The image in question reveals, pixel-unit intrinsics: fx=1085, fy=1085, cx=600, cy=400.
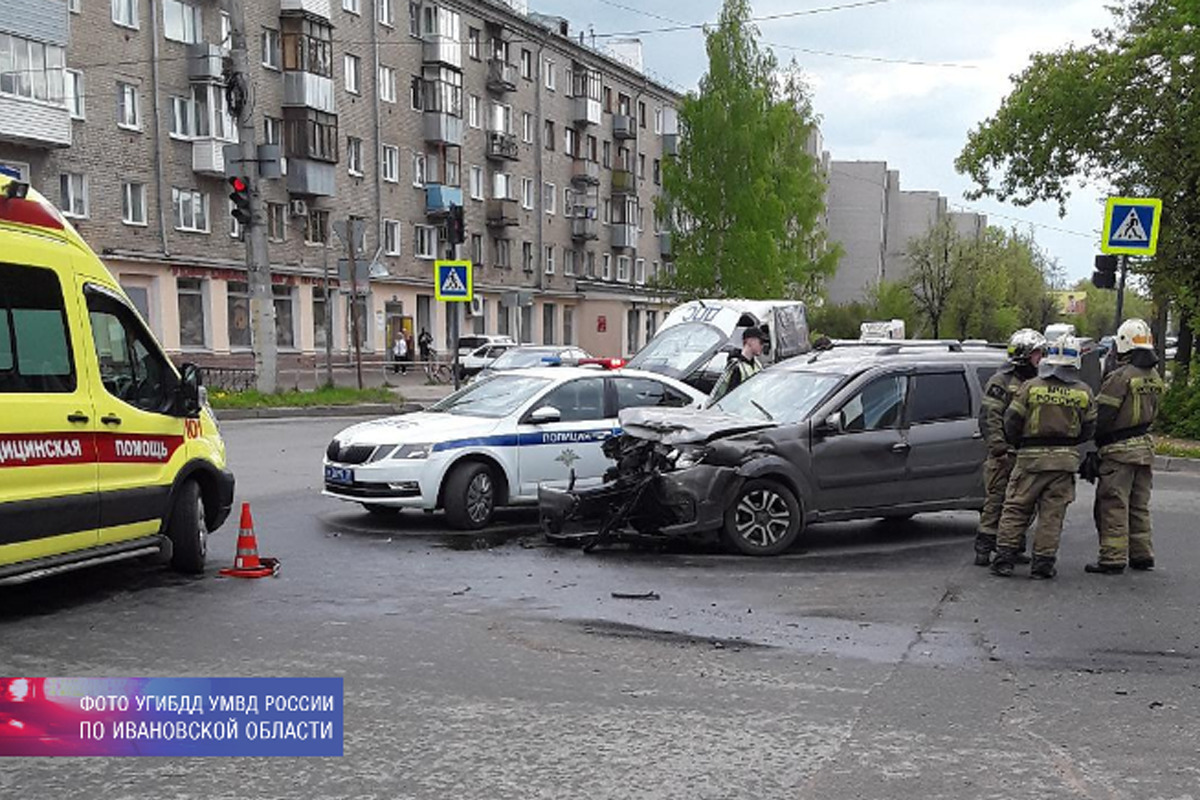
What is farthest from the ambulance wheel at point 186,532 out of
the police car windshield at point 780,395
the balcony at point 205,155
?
the balcony at point 205,155

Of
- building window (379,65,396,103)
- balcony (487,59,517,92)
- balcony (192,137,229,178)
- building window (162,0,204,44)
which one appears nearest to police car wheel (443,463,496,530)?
balcony (192,137,229,178)

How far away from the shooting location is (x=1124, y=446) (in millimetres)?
8141

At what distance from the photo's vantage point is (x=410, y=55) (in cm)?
4500

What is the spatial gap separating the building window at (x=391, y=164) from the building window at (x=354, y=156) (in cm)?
136

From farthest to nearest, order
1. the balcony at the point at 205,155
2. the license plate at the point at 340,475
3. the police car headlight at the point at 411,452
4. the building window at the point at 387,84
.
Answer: the building window at the point at 387,84
the balcony at the point at 205,155
the license plate at the point at 340,475
the police car headlight at the point at 411,452

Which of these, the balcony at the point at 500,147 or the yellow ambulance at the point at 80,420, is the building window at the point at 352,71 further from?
the yellow ambulance at the point at 80,420

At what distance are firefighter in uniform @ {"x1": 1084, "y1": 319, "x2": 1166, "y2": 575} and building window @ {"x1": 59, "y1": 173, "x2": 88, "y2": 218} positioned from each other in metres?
29.4

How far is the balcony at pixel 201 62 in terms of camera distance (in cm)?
3394

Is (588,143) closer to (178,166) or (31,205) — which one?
(178,166)

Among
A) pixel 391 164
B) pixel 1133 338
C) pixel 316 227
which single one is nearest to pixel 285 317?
pixel 316 227

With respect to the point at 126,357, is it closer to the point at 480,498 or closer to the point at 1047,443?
the point at 480,498

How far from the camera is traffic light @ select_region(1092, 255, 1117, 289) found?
53.3ft

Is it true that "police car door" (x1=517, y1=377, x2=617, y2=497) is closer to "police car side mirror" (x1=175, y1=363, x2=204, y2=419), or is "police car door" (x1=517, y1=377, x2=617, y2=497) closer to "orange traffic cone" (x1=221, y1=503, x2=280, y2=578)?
"orange traffic cone" (x1=221, y1=503, x2=280, y2=578)

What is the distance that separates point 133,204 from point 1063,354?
1220 inches
